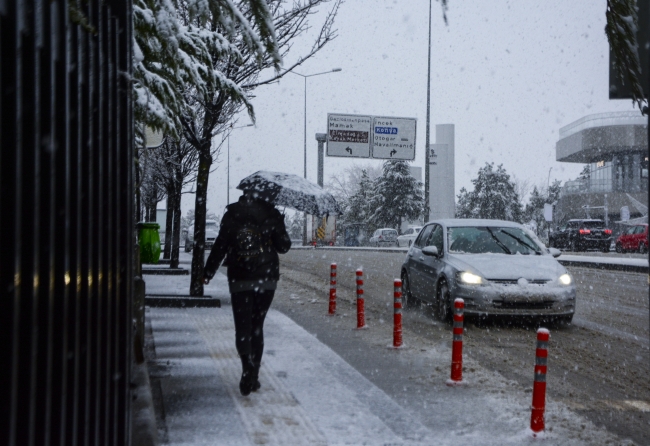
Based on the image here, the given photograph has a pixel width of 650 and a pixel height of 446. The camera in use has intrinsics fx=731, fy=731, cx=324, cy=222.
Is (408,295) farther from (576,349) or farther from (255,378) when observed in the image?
(255,378)

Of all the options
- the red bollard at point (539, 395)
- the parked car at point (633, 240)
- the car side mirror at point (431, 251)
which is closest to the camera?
the red bollard at point (539, 395)

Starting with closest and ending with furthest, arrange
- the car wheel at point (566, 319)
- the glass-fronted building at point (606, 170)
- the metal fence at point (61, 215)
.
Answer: the metal fence at point (61, 215)
the car wheel at point (566, 319)
the glass-fronted building at point (606, 170)

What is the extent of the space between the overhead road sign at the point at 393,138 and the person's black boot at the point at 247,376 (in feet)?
78.6

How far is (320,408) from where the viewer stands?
223 inches

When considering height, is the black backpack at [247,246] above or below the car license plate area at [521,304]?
above

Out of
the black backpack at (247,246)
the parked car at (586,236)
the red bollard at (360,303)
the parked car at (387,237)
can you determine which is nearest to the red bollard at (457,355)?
the black backpack at (247,246)

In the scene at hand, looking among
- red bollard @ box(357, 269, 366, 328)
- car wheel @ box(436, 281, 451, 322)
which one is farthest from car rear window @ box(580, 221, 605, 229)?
red bollard @ box(357, 269, 366, 328)

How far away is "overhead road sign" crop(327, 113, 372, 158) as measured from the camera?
2938 centimetres

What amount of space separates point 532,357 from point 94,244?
6.45 meters

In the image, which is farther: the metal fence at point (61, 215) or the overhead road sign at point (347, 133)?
the overhead road sign at point (347, 133)

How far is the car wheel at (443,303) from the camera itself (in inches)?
418

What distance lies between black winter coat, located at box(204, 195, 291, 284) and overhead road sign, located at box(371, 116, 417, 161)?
932 inches

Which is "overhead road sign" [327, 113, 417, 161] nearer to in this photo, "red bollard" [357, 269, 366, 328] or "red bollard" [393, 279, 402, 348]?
"red bollard" [357, 269, 366, 328]

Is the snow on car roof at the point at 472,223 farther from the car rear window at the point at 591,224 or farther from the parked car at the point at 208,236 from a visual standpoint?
the car rear window at the point at 591,224
